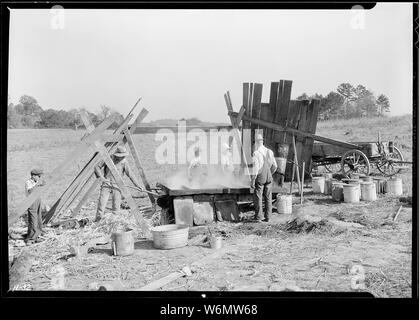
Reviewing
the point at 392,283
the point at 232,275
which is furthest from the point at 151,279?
the point at 392,283

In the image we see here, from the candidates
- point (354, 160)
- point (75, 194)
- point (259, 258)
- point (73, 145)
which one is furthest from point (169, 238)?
point (73, 145)

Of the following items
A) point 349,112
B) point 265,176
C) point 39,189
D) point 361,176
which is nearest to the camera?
point 39,189

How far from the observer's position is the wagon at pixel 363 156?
1103cm

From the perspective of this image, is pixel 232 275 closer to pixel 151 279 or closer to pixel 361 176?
pixel 151 279

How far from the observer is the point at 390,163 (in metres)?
11.4

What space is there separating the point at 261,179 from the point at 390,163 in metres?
5.42

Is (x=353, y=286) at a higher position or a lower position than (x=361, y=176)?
lower

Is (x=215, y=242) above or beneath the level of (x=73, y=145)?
beneath

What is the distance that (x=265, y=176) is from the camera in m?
8.27

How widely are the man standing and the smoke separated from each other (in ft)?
1.65

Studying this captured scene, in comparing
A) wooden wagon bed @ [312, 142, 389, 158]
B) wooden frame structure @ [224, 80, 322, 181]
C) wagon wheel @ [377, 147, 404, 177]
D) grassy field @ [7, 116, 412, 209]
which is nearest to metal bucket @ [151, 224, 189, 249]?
wooden frame structure @ [224, 80, 322, 181]

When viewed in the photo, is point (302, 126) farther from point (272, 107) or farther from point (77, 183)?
point (77, 183)
